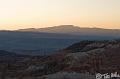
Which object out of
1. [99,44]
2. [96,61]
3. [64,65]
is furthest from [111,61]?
Answer: [99,44]

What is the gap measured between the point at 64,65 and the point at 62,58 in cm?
492

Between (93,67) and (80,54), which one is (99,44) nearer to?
(80,54)

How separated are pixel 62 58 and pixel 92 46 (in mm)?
14922

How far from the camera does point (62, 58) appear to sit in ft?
210

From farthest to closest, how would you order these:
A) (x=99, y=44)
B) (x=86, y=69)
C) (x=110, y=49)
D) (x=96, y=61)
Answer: (x=99, y=44), (x=110, y=49), (x=96, y=61), (x=86, y=69)

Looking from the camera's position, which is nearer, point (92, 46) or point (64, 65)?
point (64, 65)

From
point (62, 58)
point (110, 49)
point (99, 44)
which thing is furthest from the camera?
point (99, 44)

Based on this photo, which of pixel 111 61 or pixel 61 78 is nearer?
pixel 61 78

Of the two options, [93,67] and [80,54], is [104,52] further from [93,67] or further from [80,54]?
[93,67]

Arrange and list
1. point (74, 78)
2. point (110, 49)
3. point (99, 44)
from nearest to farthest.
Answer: point (74, 78)
point (110, 49)
point (99, 44)

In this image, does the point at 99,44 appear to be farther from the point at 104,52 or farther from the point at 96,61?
the point at 96,61

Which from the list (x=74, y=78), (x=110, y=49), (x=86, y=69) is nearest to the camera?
(x=74, y=78)

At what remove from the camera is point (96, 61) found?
189 feet

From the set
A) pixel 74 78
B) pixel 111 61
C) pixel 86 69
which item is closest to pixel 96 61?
pixel 111 61
